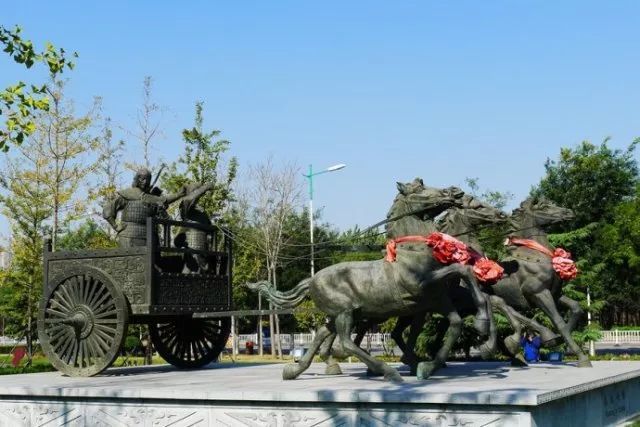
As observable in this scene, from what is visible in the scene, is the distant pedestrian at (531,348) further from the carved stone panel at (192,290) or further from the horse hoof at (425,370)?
the horse hoof at (425,370)

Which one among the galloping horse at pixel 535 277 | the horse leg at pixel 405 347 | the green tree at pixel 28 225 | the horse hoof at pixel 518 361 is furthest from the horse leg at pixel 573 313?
the green tree at pixel 28 225

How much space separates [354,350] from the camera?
375 inches

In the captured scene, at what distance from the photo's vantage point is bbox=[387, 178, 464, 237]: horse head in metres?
A: 9.89

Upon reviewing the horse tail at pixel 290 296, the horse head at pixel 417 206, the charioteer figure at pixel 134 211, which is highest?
the charioteer figure at pixel 134 211

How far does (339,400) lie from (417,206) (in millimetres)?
2841

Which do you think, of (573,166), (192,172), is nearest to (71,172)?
(192,172)

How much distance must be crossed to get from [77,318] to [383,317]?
185 inches

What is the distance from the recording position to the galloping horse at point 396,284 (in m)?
9.41

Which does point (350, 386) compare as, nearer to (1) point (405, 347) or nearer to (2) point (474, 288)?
(2) point (474, 288)

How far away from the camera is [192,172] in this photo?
22.6m

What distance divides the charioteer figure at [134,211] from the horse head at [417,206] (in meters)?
4.32

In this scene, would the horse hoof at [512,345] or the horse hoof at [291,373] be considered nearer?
the horse hoof at [291,373]

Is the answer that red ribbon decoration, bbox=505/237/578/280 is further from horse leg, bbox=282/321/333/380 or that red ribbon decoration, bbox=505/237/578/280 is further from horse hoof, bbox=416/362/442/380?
horse leg, bbox=282/321/333/380

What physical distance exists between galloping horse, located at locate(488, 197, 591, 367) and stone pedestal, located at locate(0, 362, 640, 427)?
602 millimetres
